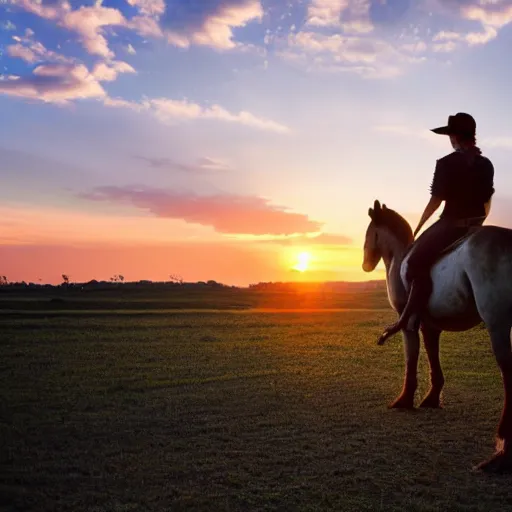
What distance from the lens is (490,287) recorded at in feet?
19.5

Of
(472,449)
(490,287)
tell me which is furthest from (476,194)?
(472,449)

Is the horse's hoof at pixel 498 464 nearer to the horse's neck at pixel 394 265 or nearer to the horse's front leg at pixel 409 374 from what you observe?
the horse's front leg at pixel 409 374

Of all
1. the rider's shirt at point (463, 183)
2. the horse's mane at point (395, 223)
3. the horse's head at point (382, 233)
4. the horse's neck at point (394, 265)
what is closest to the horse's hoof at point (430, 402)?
the horse's neck at point (394, 265)

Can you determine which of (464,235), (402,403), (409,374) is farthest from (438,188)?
(402,403)

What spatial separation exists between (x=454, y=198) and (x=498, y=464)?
3.13 m

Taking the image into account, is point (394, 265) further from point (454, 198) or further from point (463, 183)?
point (463, 183)

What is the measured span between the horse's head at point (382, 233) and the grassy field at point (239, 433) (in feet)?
7.66

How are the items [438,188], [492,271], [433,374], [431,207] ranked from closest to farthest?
[492,271] < [438,188] < [431,207] < [433,374]

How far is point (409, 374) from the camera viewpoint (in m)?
8.64

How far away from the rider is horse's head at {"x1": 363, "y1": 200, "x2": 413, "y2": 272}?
1604 millimetres

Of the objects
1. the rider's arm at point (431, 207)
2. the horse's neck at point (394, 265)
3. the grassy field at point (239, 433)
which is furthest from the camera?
the horse's neck at point (394, 265)

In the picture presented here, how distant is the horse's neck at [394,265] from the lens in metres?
8.35

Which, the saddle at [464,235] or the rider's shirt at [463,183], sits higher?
the rider's shirt at [463,183]

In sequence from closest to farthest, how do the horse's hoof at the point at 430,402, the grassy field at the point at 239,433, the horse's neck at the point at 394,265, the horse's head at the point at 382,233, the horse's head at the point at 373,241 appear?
the grassy field at the point at 239,433
the horse's neck at the point at 394,265
the horse's hoof at the point at 430,402
the horse's head at the point at 382,233
the horse's head at the point at 373,241
